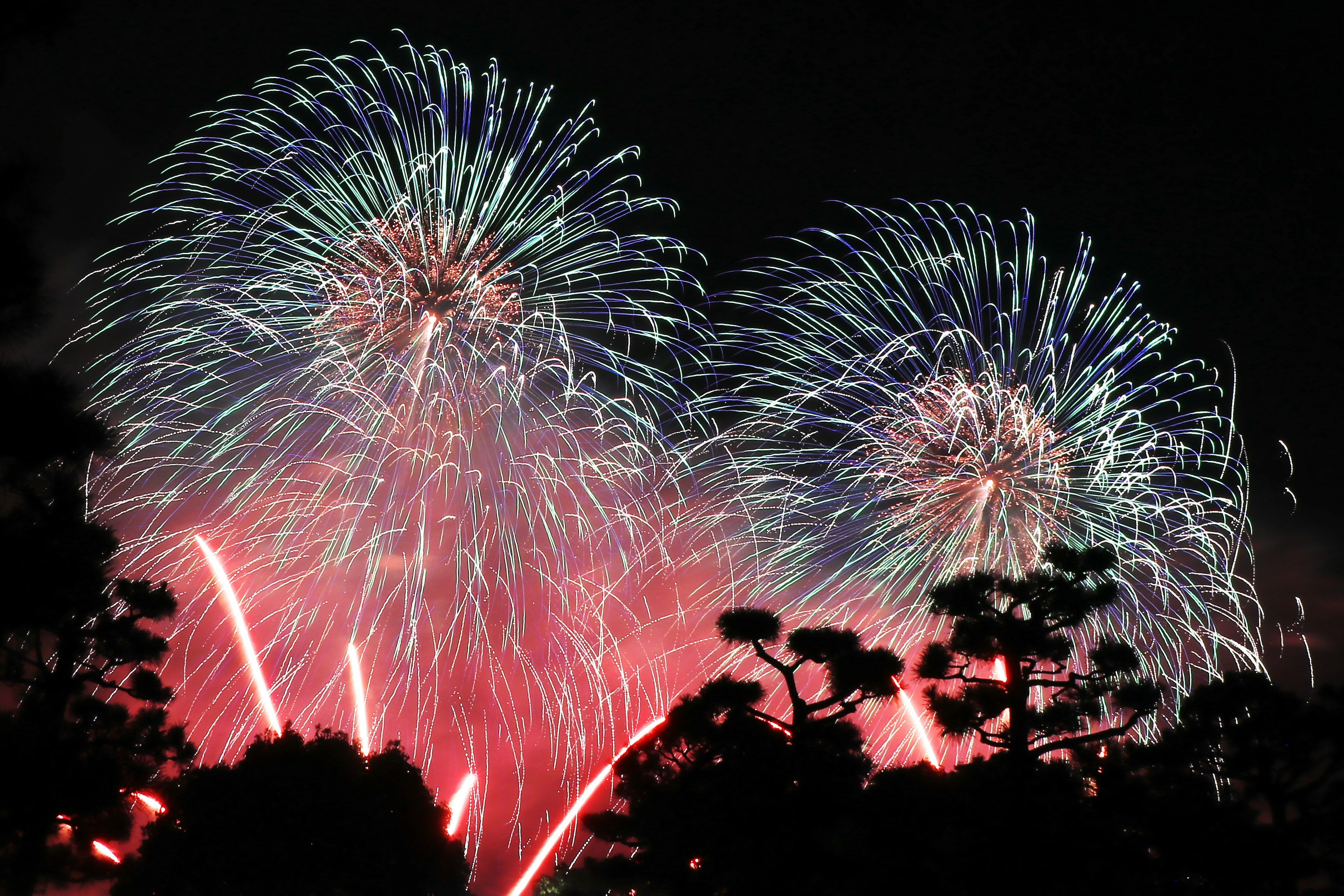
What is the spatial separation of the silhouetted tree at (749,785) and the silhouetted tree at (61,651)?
34.0 ft

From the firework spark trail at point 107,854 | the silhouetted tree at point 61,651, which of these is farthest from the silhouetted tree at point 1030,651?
the firework spark trail at point 107,854

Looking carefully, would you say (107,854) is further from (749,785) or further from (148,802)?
(749,785)


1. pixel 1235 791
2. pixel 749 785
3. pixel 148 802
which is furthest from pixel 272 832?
pixel 1235 791

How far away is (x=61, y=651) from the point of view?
20594mm

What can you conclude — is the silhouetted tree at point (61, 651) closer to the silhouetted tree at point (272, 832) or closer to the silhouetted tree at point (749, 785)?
the silhouetted tree at point (272, 832)

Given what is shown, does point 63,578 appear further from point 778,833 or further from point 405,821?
point 405,821

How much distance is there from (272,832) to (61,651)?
772cm

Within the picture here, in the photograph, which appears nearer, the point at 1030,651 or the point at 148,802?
the point at 1030,651

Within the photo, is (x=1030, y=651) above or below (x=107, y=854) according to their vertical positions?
above

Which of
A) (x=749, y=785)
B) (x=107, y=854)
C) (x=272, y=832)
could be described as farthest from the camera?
(x=107, y=854)

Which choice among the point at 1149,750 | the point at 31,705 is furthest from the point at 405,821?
the point at 1149,750

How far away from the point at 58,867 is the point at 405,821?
966cm

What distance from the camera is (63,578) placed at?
11484 mm

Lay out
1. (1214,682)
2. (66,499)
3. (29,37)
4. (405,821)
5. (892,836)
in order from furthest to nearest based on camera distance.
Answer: (405,821), (1214,682), (66,499), (892,836), (29,37)
